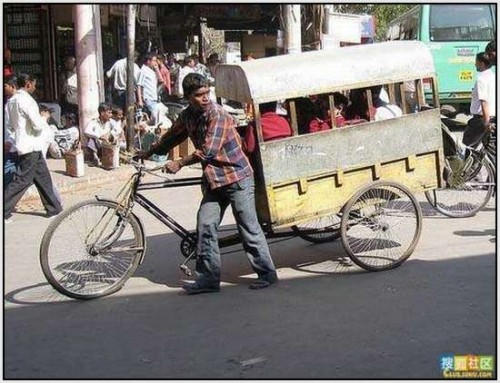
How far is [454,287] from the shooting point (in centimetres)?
480

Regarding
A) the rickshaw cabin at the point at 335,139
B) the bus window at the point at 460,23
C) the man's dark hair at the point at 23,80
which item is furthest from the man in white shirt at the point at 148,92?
the rickshaw cabin at the point at 335,139

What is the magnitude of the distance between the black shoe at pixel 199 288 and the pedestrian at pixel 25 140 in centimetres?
314

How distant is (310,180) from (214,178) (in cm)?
71

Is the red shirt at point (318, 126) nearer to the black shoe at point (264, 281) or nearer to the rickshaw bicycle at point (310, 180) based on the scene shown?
the rickshaw bicycle at point (310, 180)

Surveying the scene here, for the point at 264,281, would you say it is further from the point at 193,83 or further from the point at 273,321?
the point at 193,83

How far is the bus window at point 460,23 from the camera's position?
47.1 ft

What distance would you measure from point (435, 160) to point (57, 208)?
4.12 metres

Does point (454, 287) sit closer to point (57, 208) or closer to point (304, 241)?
point (304, 241)

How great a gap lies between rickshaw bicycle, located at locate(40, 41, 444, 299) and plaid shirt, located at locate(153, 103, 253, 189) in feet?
0.55

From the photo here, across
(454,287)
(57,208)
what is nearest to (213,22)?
(57,208)

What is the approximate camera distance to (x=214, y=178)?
15.5ft

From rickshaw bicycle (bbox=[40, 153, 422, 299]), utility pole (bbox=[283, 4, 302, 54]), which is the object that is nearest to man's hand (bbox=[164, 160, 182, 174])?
rickshaw bicycle (bbox=[40, 153, 422, 299])

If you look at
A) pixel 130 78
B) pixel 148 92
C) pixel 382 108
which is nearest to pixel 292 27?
pixel 148 92

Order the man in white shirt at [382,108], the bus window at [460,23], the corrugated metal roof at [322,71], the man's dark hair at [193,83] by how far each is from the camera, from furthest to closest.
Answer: the bus window at [460,23] < the man in white shirt at [382,108] < the corrugated metal roof at [322,71] < the man's dark hair at [193,83]
